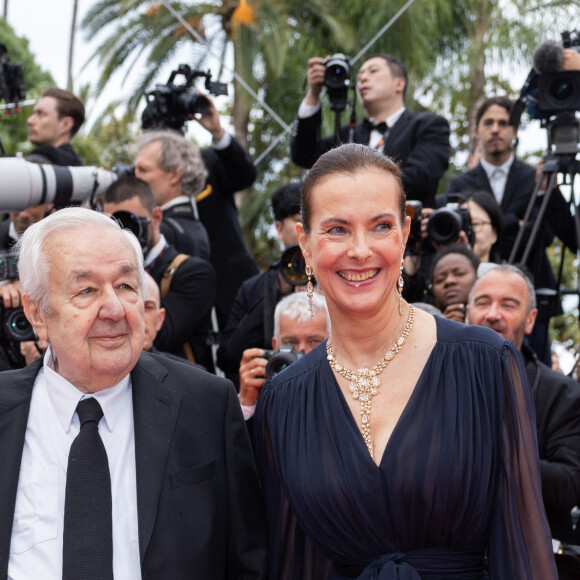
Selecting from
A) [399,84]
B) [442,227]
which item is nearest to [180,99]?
[399,84]

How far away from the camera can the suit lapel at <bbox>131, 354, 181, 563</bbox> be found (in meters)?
2.61

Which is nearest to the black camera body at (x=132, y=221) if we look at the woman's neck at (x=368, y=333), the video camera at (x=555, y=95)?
the woman's neck at (x=368, y=333)

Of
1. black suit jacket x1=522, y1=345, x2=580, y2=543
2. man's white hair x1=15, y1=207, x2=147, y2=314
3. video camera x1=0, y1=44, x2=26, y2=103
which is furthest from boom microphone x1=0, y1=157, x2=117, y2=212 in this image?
video camera x1=0, y1=44, x2=26, y2=103

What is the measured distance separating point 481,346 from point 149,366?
0.92 meters

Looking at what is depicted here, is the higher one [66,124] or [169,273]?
[66,124]

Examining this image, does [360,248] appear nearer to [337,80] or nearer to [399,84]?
[337,80]

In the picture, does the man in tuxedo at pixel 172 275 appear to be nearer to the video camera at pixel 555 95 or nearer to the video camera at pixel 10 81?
the video camera at pixel 10 81

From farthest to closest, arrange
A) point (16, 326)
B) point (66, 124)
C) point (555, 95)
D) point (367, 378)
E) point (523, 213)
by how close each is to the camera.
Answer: point (66, 124) → point (523, 213) → point (555, 95) → point (16, 326) → point (367, 378)

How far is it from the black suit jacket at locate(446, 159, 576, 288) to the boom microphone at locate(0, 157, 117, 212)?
8.64 ft

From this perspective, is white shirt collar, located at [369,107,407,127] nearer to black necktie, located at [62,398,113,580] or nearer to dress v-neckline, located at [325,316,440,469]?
dress v-neckline, located at [325,316,440,469]

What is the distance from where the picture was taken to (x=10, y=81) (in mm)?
6188

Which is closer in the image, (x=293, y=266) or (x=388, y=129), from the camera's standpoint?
(x=293, y=266)

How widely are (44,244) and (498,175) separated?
4060 millimetres

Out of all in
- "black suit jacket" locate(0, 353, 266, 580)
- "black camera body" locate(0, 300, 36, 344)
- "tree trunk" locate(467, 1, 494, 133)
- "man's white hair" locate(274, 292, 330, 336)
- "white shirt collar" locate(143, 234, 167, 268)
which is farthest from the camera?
"tree trunk" locate(467, 1, 494, 133)
